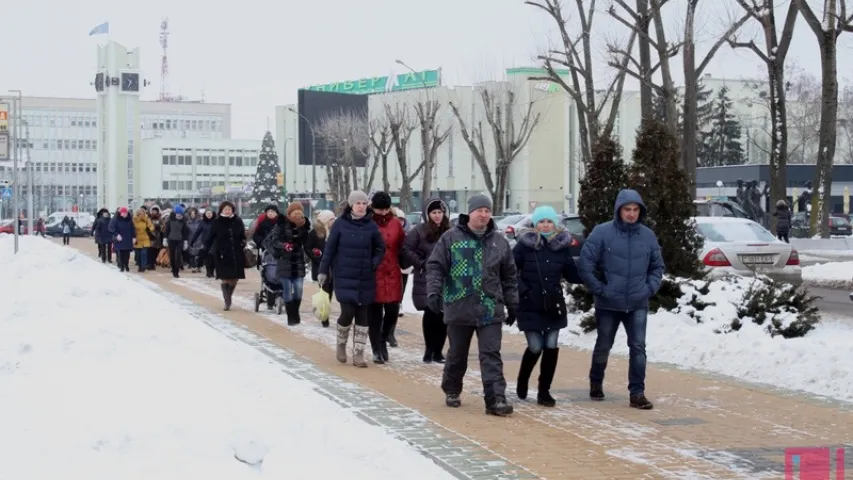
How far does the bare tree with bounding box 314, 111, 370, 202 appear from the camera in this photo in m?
81.8

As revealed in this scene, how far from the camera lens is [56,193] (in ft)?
506

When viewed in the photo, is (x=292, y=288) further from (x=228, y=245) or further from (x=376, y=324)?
(x=376, y=324)

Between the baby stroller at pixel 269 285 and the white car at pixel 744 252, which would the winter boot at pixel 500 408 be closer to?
the baby stroller at pixel 269 285

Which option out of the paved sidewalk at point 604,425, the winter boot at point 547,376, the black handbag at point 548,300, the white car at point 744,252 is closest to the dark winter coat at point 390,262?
the paved sidewalk at point 604,425

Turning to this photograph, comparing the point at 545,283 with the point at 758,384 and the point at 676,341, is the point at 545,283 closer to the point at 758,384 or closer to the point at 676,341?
the point at 758,384

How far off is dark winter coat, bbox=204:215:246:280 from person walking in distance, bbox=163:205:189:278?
1172cm

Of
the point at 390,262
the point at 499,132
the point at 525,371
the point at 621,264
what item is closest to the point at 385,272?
the point at 390,262

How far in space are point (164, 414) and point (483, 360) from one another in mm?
2979

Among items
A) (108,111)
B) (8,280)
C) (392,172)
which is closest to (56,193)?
(108,111)

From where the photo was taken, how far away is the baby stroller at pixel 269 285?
1903 cm

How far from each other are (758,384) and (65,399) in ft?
21.3

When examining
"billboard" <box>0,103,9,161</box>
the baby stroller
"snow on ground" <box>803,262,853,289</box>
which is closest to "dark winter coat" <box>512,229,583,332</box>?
the baby stroller

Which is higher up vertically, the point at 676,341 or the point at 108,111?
the point at 108,111

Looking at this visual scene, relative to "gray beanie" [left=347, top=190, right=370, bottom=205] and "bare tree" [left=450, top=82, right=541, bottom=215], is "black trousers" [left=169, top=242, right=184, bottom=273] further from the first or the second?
"bare tree" [left=450, top=82, right=541, bottom=215]
